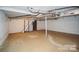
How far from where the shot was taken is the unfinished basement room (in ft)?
4.91

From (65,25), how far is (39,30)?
275mm

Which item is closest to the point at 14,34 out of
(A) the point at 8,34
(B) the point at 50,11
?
(A) the point at 8,34

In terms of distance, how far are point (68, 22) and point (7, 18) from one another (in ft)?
2.05

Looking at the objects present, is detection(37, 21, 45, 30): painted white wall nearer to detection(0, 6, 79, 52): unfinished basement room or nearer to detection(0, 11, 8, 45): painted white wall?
detection(0, 6, 79, 52): unfinished basement room

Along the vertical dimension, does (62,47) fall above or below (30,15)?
below

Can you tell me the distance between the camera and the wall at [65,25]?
152 cm

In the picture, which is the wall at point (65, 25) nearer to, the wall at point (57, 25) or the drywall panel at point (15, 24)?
the wall at point (57, 25)

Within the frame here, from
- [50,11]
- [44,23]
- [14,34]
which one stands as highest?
[50,11]

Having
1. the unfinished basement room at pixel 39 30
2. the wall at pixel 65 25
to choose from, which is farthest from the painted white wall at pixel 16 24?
the wall at pixel 65 25
